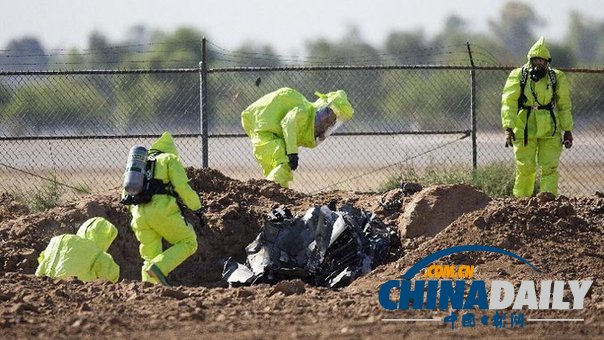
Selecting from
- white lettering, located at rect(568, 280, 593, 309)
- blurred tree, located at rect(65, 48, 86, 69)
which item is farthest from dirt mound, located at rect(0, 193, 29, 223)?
white lettering, located at rect(568, 280, 593, 309)

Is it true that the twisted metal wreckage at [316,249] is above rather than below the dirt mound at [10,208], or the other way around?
below

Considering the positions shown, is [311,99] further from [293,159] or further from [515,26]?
[515,26]

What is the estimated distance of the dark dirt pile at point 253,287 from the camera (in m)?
10.7

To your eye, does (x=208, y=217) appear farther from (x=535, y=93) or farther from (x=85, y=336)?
→ (x=85, y=336)

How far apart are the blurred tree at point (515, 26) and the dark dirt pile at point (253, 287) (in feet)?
83.2

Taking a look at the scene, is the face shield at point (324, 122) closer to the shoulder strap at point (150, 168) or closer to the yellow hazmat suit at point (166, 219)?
the yellow hazmat suit at point (166, 219)

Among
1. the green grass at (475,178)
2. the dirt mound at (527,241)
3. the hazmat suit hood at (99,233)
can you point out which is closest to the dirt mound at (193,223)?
the hazmat suit hood at (99,233)

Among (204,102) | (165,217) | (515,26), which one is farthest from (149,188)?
(515,26)

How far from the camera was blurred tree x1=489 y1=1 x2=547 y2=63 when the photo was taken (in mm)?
42125

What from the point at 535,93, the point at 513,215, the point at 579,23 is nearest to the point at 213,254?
the point at 513,215

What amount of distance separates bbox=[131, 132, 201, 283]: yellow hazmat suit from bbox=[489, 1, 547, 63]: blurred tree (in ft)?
90.9

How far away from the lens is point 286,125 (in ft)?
54.7

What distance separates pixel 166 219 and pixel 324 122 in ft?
13.3

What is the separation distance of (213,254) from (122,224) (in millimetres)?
1033
